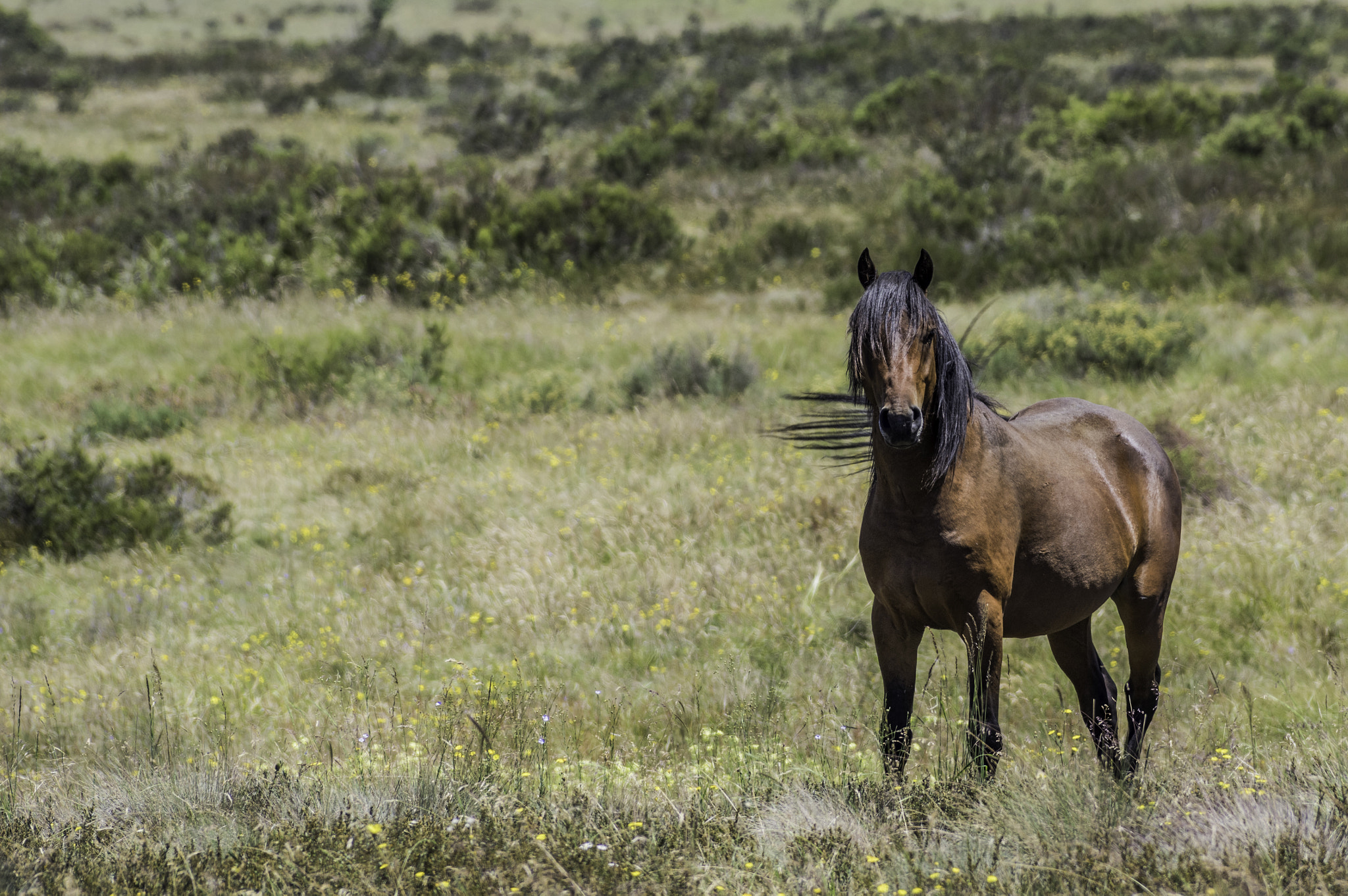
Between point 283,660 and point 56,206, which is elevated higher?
point 56,206

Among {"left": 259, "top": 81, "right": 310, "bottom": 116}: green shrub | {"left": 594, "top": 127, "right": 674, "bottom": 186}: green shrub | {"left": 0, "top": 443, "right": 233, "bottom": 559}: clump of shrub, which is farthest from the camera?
{"left": 259, "top": 81, "right": 310, "bottom": 116}: green shrub

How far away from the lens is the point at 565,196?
51.3 ft

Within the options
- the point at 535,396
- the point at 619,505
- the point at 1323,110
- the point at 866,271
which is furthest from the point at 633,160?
the point at 866,271

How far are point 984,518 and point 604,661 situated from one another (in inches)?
115

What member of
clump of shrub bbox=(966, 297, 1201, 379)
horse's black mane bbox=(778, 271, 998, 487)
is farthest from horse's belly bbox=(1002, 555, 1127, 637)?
clump of shrub bbox=(966, 297, 1201, 379)

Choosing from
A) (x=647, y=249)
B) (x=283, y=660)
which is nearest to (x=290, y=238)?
(x=647, y=249)

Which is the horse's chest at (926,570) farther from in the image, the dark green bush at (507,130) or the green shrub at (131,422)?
the dark green bush at (507,130)

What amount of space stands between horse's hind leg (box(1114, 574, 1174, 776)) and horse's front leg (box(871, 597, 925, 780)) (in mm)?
1064

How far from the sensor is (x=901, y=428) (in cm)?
292

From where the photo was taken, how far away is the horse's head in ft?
9.80

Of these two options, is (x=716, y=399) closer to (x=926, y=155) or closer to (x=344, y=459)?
(x=344, y=459)

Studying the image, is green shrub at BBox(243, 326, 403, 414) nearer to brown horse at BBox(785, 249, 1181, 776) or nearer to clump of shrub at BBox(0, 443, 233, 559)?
clump of shrub at BBox(0, 443, 233, 559)

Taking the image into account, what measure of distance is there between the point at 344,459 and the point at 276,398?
227 cm

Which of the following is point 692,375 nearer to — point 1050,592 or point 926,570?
point 1050,592
